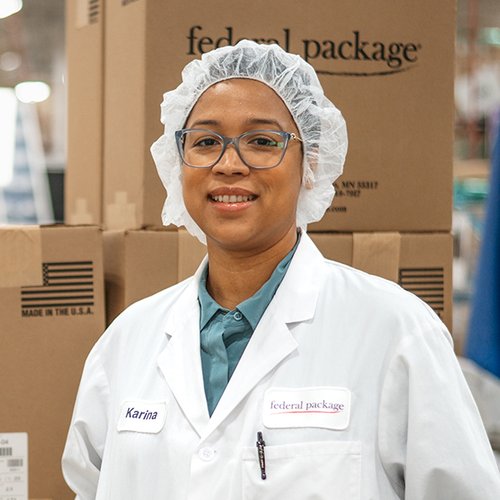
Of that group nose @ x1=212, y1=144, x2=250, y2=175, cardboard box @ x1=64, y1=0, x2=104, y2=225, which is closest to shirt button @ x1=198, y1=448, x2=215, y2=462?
nose @ x1=212, y1=144, x2=250, y2=175

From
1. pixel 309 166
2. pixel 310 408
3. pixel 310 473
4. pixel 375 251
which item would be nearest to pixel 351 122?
pixel 375 251

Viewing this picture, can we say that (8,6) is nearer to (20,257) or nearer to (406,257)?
(20,257)

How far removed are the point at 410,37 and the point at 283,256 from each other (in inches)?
33.7

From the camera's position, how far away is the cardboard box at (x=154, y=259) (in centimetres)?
228

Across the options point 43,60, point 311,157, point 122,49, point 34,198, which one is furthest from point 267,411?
point 43,60

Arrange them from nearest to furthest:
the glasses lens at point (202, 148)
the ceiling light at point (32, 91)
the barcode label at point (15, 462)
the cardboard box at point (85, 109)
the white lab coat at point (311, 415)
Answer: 1. the white lab coat at point (311, 415)
2. the glasses lens at point (202, 148)
3. the barcode label at point (15, 462)
4. the cardboard box at point (85, 109)
5. the ceiling light at point (32, 91)

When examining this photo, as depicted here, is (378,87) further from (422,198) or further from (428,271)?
(428,271)

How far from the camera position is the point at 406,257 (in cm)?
233

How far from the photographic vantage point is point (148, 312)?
6.56ft

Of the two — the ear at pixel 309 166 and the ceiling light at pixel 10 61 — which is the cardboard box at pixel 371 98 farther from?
the ceiling light at pixel 10 61

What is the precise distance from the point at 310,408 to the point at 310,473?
120mm

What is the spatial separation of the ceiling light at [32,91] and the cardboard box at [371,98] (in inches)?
400

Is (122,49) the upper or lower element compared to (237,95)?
upper

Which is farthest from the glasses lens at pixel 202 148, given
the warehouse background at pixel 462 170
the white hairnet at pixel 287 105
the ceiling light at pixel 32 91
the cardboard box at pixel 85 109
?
the ceiling light at pixel 32 91
